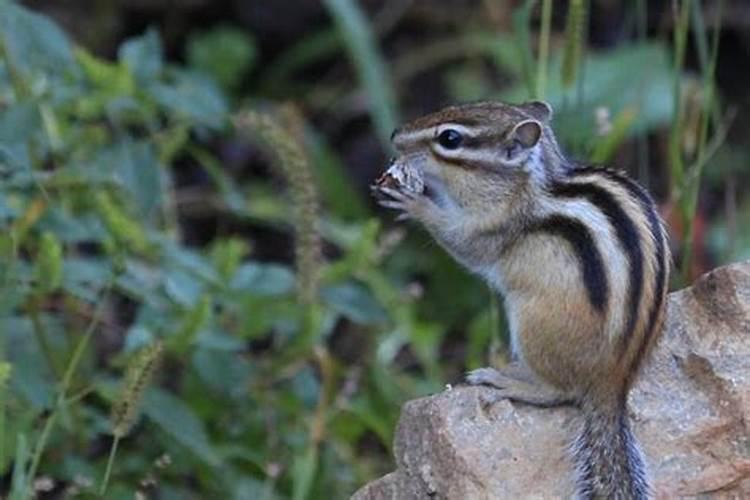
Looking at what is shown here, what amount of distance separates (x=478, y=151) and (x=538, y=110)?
0.21 m

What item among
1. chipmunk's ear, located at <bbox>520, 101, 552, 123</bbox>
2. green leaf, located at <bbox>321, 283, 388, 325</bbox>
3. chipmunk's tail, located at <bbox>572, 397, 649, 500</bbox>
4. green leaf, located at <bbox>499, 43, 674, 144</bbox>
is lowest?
green leaf, located at <bbox>499, 43, 674, 144</bbox>

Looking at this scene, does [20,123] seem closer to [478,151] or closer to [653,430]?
[478,151]

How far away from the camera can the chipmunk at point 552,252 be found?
11.8 feet

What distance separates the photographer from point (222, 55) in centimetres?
750

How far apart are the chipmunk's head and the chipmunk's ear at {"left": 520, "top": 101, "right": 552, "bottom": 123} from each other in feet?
0.09

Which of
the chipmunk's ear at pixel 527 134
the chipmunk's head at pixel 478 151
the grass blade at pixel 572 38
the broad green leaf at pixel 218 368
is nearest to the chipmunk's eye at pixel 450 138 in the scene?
the chipmunk's head at pixel 478 151

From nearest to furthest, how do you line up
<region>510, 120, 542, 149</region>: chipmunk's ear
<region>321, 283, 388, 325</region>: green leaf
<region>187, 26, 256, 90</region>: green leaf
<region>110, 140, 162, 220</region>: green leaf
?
1. <region>510, 120, 542, 149</region>: chipmunk's ear
2. <region>110, 140, 162, 220</region>: green leaf
3. <region>321, 283, 388, 325</region>: green leaf
4. <region>187, 26, 256, 90</region>: green leaf

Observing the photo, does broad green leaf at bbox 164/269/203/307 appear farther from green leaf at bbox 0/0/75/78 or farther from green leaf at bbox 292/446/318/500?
green leaf at bbox 0/0/75/78

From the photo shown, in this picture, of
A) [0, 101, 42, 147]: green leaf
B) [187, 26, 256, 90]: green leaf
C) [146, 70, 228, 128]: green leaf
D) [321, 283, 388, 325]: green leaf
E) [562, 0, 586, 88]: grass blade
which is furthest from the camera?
[187, 26, 256, 90]: green leaf

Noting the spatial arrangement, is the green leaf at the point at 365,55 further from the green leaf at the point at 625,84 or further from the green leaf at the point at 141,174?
the green leaf at the point at 141,174

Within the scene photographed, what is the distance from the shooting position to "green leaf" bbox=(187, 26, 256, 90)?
24.4 ft

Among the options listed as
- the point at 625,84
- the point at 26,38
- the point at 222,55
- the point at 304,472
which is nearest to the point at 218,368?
the point at 304,472

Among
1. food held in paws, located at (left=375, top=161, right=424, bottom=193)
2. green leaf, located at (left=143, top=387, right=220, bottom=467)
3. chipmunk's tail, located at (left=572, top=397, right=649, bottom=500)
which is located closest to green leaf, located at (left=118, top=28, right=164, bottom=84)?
green leaf, located at (left=143, top=387, right=220, bottom=467)

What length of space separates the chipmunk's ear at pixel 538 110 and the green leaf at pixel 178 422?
1113 millimetres
